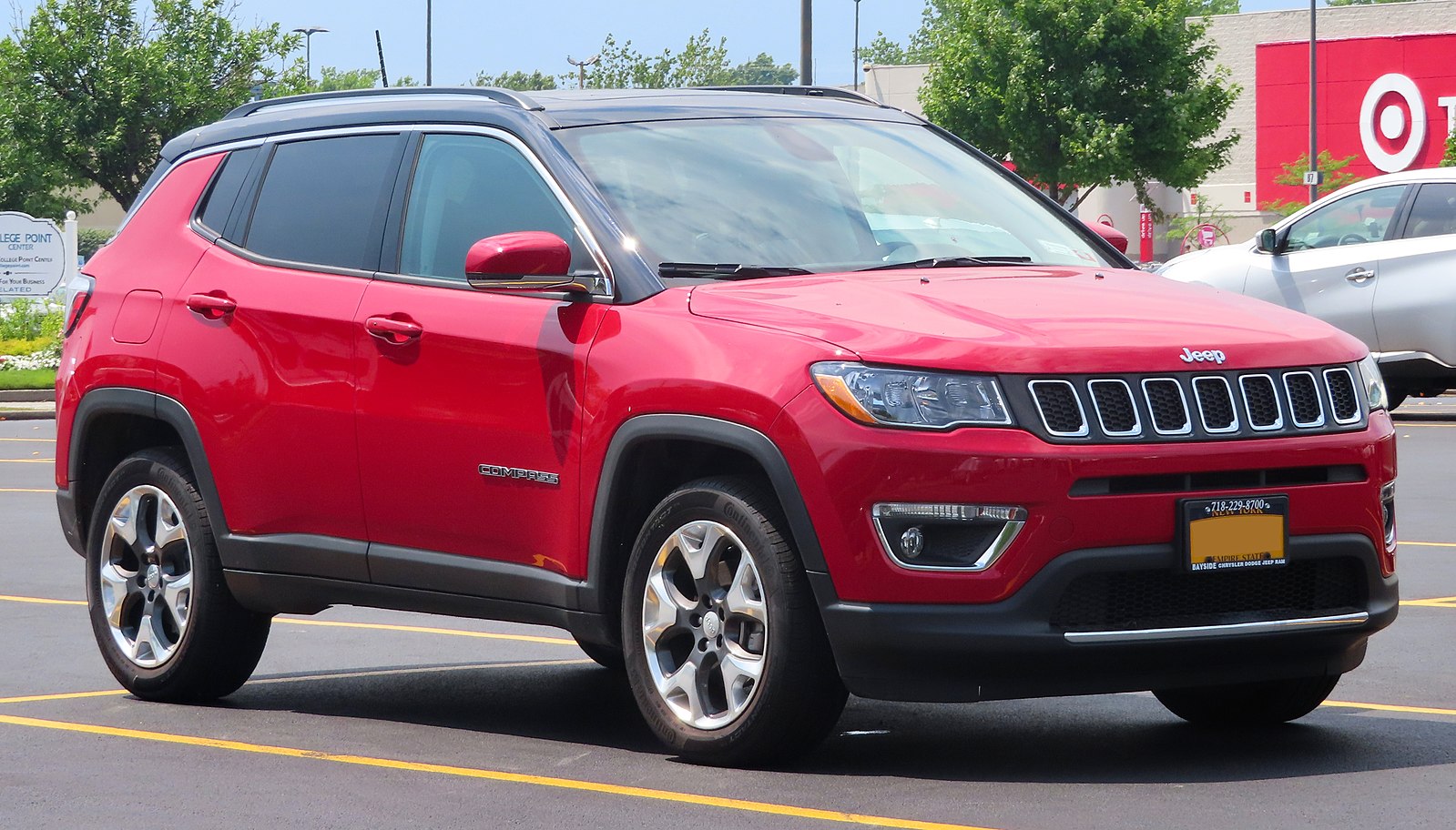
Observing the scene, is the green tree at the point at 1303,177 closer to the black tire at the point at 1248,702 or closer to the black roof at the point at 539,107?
the black roof at the point at 539,107

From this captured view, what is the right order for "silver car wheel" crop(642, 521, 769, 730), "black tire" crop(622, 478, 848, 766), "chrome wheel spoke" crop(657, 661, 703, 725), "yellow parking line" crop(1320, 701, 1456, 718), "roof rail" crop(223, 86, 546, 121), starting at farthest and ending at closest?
"roof rail" crop(223, 86, 546, 121), "yellow parking line" crop(1320, 701, 1456, 718), "chrome wheel spoke" crop(657, 661, 703, 725), "silver car wheel" crop(642, 521, 769, 730), "black tire" crop(622, 478, 848, 766)

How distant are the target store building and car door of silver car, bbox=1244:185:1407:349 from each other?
38.9 metres

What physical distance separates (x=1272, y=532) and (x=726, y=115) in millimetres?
2272

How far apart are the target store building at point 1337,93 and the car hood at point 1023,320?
168 feet

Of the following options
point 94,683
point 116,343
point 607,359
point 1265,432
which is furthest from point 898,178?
point 94,683

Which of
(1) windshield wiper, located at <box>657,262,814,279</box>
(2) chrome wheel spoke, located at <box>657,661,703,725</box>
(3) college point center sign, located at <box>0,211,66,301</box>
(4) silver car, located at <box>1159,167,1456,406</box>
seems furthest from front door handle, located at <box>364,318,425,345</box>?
(3) college point center sign, located at <box>0,211,66,301</box>

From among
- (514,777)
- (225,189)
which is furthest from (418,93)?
(514,777)

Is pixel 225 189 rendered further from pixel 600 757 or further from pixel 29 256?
pixel 29 256

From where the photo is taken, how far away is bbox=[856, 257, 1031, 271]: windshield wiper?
6102 millimetres

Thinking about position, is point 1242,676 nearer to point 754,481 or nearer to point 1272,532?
point 1272,532

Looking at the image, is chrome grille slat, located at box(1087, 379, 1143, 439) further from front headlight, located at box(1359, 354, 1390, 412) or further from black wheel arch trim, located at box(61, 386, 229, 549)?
black wheel arch trim, located at box(61, 386, 229, 549)

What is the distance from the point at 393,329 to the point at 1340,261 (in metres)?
12.5

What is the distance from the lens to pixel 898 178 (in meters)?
6.71

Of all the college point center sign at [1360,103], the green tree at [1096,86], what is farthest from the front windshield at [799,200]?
the college point center sign at [1360,103]
